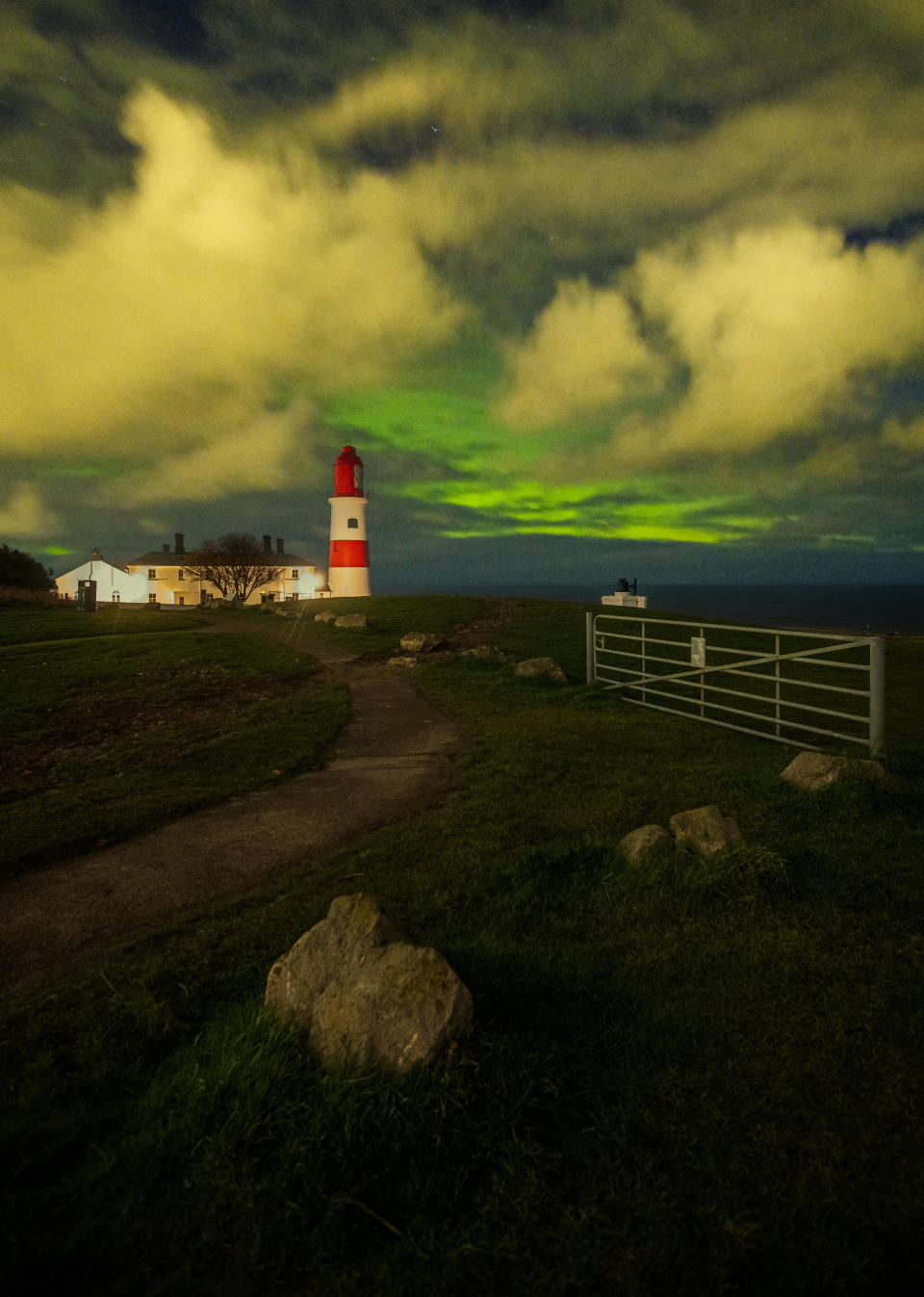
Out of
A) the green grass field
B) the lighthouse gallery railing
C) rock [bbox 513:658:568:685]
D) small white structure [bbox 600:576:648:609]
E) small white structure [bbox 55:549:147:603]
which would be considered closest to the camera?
the green grass field

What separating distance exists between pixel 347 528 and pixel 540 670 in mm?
35864

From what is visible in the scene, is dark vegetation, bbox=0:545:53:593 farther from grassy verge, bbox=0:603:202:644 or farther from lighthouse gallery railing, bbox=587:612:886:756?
lighthouse gallery railing, bbox=587:612:886:756

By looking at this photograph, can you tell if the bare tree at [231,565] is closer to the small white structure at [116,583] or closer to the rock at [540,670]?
the small white structure at [116,583]

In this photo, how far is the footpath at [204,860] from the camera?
4562 mm

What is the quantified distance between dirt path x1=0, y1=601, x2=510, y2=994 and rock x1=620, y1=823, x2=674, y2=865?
2.60 m

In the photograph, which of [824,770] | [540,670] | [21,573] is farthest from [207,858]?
[21,573]

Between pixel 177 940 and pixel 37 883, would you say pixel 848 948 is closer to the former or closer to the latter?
pixel 177 940

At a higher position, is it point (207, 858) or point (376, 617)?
point (376, 617)

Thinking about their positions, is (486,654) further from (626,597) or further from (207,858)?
(626,597)

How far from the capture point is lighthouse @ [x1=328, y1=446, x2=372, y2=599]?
48.1m

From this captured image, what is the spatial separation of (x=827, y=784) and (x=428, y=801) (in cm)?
424

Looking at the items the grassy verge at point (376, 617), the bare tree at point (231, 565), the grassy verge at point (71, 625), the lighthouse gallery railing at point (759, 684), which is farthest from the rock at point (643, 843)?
the bare tree at point (231, 565)

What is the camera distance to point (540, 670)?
15.2m

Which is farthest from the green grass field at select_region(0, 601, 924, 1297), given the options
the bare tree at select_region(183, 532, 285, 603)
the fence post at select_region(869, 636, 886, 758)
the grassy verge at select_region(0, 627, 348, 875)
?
the bare tree at select_region(183, 532, 285, 603)
